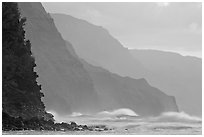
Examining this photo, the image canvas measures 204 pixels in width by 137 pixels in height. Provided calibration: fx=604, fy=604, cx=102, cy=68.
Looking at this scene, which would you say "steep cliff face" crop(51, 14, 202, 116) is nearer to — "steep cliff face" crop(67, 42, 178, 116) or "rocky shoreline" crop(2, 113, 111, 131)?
"steep cliff face" crop(67, 42, 178, 116)

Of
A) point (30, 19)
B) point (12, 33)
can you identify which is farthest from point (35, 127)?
point (30, 19)

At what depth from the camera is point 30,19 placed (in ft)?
139

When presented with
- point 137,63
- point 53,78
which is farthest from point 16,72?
point 53,78

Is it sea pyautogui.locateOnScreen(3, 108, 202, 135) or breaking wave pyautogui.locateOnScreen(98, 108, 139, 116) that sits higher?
breaking wave pyautogui.locateOnScreen(98, 108, 139, 116)

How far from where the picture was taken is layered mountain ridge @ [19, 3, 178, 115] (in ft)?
114

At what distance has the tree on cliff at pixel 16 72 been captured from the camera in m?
28.0

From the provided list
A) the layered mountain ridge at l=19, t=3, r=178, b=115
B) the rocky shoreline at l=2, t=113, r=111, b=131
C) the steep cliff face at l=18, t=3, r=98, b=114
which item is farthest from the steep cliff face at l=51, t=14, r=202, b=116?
the rocky shoreline at l=2, t=113, r=111, b=131

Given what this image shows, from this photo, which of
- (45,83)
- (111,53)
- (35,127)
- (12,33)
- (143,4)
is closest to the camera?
(143,4)

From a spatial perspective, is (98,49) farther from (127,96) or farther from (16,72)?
(16,72)

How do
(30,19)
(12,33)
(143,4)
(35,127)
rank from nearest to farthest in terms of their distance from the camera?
1. (143,4)
2. (35,127)
3. (12,33)
4. (30,19)

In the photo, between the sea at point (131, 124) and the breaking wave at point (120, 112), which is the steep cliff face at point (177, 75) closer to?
the sea at point (131, 124)

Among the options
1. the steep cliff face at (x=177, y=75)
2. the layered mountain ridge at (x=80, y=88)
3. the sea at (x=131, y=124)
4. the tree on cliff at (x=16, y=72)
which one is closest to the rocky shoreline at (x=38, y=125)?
the tree on cliff at (x=16, y=72)

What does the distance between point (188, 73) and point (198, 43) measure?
14.9 ft

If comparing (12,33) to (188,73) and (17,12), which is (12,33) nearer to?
(17,12)
